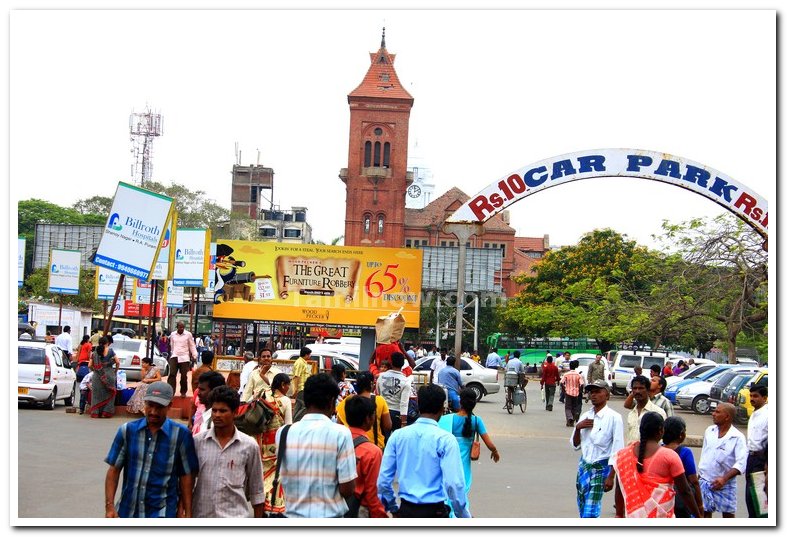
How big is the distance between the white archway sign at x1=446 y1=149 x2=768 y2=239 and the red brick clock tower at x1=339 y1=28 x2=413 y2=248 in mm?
78929

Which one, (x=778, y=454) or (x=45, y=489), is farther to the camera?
(x=45, y=489)

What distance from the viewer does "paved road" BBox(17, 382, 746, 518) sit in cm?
1108

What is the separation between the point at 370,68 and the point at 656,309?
62792 millimetres

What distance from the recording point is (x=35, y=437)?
16250 mm

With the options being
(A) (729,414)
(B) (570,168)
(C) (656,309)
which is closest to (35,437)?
(B) (570,168)

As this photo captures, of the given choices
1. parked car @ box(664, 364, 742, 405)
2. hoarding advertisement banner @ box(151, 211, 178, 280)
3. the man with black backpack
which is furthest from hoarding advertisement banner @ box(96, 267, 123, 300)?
the man with black backpack

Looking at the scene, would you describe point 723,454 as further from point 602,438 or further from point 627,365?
point 627,365

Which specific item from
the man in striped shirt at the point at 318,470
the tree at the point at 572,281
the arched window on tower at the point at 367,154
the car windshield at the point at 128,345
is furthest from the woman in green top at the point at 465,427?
the arched window on tower at the point at 367,154

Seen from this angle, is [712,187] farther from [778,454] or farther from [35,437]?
[35,437]

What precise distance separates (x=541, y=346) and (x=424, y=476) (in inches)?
2471

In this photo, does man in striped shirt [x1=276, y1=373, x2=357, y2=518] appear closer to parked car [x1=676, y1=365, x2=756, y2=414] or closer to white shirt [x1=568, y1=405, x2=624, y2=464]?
white shirt [x1=568, y1=405, x2=624, y2=464]

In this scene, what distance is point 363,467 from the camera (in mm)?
6684

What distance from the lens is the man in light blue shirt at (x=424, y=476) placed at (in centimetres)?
681

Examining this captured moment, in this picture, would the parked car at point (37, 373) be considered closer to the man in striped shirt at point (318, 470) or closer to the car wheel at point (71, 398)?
the car wheel at point (71, 398)
